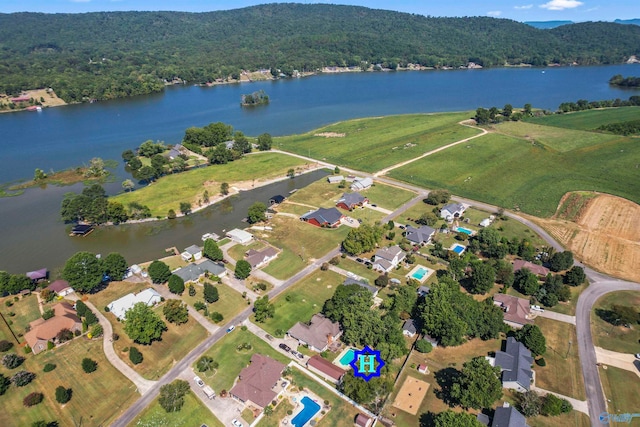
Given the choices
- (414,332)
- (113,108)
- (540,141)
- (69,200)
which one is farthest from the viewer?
(113,108)

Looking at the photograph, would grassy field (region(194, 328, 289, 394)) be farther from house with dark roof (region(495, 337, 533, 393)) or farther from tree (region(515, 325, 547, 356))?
tree (region(515, 325, 547, 356))

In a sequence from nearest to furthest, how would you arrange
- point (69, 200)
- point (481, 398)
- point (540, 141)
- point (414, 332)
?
1. point (481, 398)
2. point (414, 332)
3. point (69, 200)
4. point (540, 141)

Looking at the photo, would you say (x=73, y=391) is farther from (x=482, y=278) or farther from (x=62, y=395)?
(x=482, y=278)

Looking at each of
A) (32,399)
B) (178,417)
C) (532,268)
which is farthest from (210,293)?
(532,268)

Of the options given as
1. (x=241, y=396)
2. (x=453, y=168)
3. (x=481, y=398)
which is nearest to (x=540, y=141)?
(x=453, y=168)

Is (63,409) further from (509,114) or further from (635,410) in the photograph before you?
(509,114)

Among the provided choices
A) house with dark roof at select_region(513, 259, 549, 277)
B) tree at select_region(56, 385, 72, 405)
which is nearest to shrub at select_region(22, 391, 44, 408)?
tree at select_region(56, 385, 72, 405)
